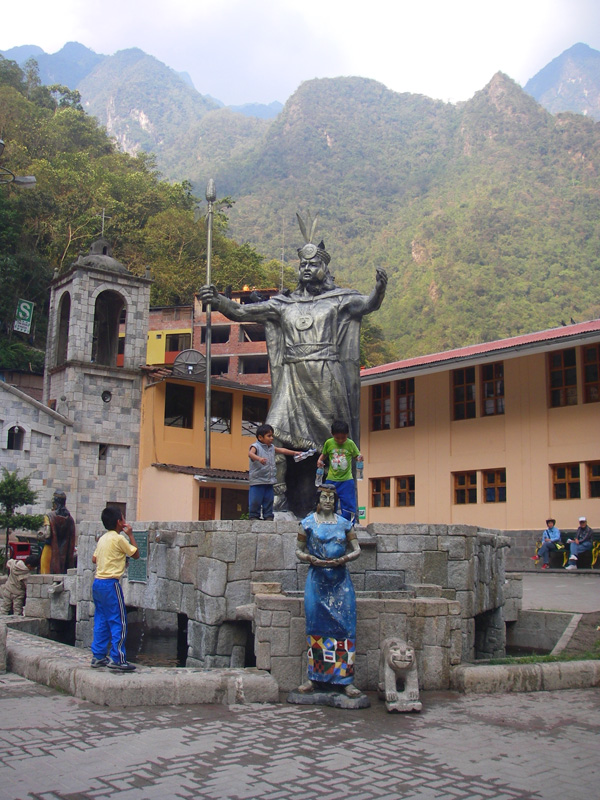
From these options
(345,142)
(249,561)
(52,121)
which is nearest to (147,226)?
(52,121)

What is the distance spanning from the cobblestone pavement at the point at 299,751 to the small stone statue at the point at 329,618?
20 cm

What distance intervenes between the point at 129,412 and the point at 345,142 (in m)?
91.6

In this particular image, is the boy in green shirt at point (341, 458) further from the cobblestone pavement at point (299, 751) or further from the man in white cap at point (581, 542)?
the man in white cap at point (581, 542)

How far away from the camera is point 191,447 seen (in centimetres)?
2662

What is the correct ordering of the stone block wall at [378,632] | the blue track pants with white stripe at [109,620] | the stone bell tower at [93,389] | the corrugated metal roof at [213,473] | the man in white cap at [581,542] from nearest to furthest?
1. the stone block wall at [378,632]
2. the blue track pants with white stripe at [109,620]
3. the man in white cap at [581,542]
4. the corrugated metal roof at [213,473]
5. the stone bell tower at [93,389]

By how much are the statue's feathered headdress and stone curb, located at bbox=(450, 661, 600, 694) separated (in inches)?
222

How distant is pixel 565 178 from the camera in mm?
78312

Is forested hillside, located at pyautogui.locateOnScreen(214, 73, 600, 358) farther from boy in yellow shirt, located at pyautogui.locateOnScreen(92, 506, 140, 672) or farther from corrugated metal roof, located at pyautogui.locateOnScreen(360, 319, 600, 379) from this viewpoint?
boy in yellow shirt, located at pyautogui.locateOnScreen(92, 506, 140, 672)

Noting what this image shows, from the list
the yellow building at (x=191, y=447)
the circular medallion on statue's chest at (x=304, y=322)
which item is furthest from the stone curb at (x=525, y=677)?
the yellow building at (x=191, y=447)

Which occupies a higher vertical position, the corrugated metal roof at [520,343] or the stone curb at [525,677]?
the corrugated metal roof at [520,343]

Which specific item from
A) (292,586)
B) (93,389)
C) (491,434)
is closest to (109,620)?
(292,586)

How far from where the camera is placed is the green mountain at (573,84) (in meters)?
182

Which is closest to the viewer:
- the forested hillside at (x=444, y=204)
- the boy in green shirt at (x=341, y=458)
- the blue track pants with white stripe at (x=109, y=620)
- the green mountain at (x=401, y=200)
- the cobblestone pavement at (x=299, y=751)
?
the cobblestone pavement at (x=299, y=751)

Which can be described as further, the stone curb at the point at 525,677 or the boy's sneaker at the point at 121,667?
the boy's sneaker at the point at 121,667
